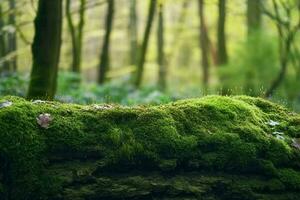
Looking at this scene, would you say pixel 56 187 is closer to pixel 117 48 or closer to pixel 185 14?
pixel 185 14

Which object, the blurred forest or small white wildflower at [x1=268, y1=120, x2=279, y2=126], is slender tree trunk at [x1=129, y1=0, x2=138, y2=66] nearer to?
the blurred forest

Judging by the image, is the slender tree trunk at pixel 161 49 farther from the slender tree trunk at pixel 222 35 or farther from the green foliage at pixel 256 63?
the green foliage at pixel 256 63

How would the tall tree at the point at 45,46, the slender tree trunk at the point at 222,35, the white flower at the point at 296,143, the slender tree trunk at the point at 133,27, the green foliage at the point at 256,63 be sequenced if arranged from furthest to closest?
the slender tree trunk at the point at 133,27 → the green foliage at the point at 256,63 → the slender tree trunk at the point at 222,35 → the tall tree at the point at 45,46 → the white flower at the point at 296,143

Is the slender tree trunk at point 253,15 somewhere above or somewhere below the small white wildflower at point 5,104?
above

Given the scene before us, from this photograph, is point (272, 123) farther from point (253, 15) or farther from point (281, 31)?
point (253, 15)

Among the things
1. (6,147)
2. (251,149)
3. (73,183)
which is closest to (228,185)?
(251,149)

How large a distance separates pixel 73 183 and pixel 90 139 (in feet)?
1.43

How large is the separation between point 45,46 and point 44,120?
2.30 metres

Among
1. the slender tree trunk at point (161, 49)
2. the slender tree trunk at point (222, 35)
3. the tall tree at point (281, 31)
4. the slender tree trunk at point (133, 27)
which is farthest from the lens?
the slender tree trunk at point (133, 27)

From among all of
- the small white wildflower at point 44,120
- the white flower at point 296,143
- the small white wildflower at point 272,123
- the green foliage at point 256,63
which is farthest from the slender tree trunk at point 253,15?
the small white wildflower at point 44,120

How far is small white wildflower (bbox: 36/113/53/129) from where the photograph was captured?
411 centimetres

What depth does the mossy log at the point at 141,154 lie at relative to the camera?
388cm

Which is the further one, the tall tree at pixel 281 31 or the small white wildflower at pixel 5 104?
the tall tree at pixel 281 31

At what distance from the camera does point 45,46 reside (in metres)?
6.23
